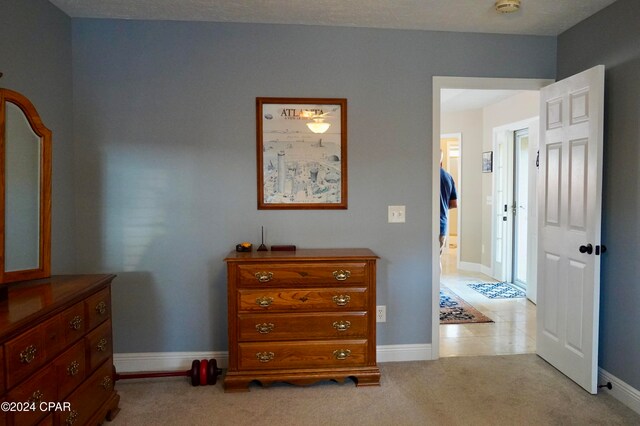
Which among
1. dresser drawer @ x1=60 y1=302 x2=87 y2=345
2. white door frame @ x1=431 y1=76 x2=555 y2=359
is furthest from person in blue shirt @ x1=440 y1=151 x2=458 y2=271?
dresser drawer @ x1=60 y1=302 x2=87 y2=345

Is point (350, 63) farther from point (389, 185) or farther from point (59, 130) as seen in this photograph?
point (59, 130)

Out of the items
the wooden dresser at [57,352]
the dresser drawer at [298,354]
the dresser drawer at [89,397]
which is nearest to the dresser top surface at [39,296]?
the wooden dresser at [57,352]

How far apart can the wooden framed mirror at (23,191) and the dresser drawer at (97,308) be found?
0.35 m

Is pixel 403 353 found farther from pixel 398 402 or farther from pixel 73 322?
pixel 73 322

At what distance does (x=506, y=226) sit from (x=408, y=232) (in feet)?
10.2

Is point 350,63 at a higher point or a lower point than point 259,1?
lower

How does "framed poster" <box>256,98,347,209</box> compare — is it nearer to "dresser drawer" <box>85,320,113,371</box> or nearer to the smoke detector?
the smoke detector

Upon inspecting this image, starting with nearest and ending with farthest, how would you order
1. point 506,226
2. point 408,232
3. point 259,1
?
point 259,1, point 408,232, point 506,226

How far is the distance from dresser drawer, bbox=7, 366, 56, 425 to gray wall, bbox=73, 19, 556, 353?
48.1 inches

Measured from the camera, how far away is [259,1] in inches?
102

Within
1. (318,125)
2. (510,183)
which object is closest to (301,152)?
(318,125)

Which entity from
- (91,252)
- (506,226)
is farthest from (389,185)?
(506,226)

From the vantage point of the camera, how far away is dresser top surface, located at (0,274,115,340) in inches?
62.8

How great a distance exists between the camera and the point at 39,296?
1913 millimetres
